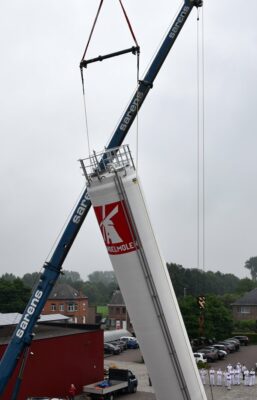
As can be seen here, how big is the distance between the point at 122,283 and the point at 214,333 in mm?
36740

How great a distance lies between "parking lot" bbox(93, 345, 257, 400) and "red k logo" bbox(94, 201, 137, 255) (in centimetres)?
816

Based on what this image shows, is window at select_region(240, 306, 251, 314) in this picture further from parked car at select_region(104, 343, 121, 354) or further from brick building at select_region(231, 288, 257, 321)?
parked car at select_region(104, 343, 121, 354)

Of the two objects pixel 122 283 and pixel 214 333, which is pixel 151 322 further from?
pixel 214 333

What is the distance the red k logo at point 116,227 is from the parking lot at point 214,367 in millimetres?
8160

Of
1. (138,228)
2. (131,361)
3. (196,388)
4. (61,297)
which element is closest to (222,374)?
(131,361)

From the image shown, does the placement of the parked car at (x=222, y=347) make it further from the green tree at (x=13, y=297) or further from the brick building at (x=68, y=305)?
the brick building at (x=68, y=305)

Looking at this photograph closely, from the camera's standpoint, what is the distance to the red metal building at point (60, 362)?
2309 centimetres

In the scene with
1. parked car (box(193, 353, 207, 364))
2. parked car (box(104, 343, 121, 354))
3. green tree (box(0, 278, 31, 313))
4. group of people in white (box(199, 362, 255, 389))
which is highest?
green tree (box(0, 278, 31, 313))

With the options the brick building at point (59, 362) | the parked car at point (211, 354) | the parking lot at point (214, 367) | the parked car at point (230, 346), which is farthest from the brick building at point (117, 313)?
the brick building at point (59, 362)

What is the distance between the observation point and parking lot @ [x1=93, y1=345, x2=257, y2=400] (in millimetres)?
25297

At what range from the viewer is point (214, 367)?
A: 3500cm

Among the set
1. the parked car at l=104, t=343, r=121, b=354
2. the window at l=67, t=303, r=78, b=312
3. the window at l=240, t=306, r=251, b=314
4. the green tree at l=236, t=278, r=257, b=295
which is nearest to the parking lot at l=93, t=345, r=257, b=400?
the parked car at l=104, t=343, r=121, b=354

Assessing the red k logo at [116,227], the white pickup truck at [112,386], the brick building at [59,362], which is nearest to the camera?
the red k logo at [116,227]

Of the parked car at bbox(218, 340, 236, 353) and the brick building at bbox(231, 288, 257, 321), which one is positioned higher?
the brick building at bbox(231, 288, 257, 321)
